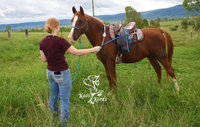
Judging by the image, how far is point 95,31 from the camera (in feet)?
10.5

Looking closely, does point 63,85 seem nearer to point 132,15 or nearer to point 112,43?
point 112,43

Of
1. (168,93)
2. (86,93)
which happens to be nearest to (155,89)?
(168,93)

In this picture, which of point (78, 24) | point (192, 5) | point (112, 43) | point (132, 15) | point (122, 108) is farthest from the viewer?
point (132, 15)

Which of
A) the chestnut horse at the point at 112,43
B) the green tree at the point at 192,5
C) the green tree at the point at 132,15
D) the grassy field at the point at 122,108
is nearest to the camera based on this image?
the grassy field at the point at 122,108

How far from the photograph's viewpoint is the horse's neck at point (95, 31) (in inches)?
124

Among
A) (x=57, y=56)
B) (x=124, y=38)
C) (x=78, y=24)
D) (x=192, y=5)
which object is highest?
(x=192, y=5)

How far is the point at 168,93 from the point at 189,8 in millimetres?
9688

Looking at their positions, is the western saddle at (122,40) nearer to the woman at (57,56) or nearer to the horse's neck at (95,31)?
the horse's neck at (95,31)

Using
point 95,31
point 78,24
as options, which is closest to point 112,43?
point 95,31

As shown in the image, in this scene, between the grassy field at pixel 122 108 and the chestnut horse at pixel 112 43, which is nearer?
the grassy field at pixel 122 108

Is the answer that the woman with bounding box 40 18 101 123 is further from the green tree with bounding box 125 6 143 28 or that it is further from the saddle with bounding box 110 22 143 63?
the green tree with bounding box 125 6 143 28

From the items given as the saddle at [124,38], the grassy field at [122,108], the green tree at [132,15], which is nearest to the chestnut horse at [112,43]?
the saddle at [124,38]

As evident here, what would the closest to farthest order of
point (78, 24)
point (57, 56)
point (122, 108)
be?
point (57, 56) < point (122, 108) < point (78, 24)

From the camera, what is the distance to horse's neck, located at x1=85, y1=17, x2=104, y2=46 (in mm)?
3148
